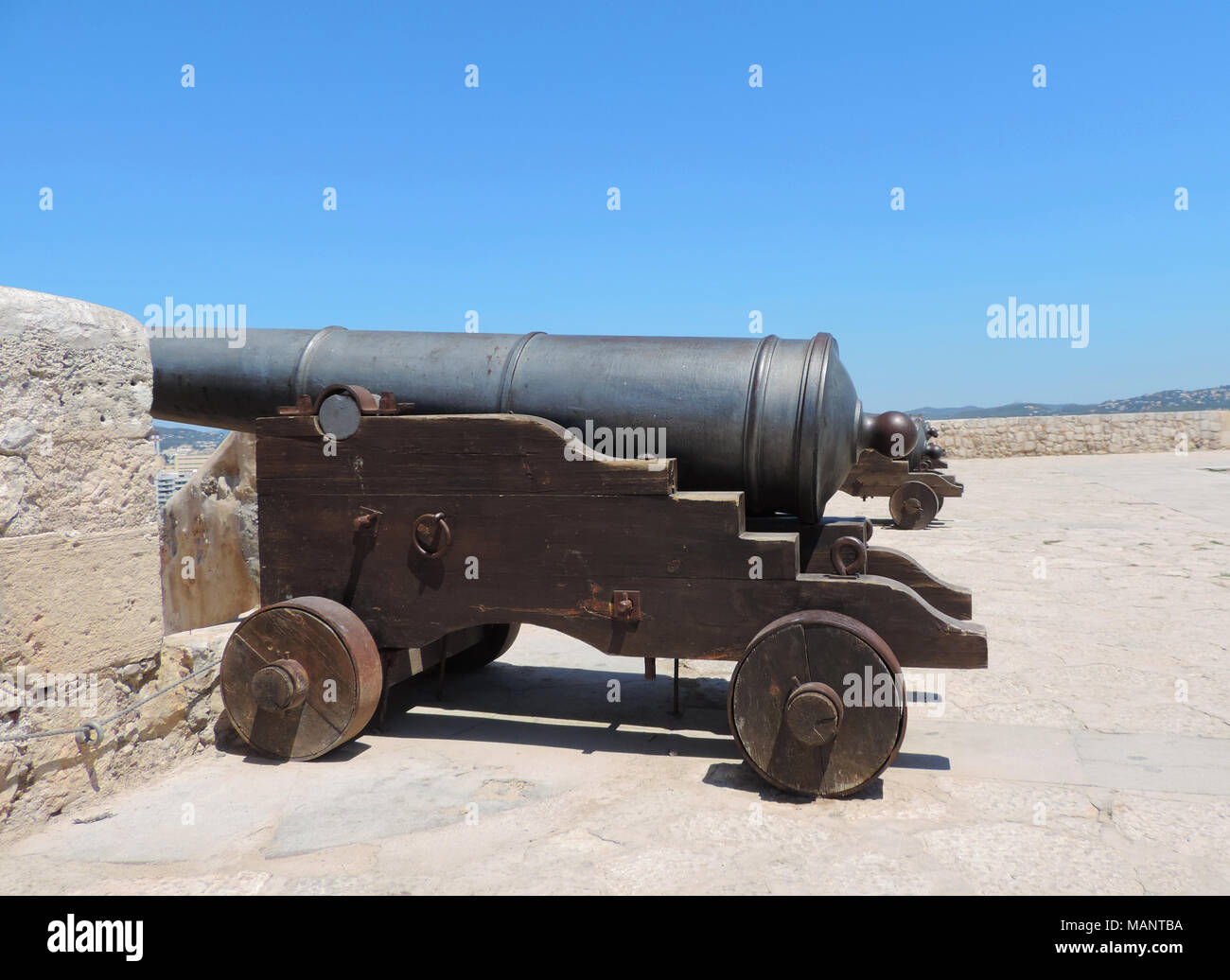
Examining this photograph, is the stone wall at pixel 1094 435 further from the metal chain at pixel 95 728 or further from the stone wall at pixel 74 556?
the stone wall at pixel 74 556

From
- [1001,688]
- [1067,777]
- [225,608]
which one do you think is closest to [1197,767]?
[1067,777]

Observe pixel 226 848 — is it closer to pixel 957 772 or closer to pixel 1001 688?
pixel 957 772

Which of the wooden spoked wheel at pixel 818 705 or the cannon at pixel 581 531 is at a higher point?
the cannon at pixel 581 531

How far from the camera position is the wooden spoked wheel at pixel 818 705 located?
9.82 feet

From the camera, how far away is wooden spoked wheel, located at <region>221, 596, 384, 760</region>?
343cm

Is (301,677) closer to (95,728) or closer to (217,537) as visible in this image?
(95,728)

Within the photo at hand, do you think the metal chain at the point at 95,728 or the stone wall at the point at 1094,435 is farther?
the stone wall at the point at 1094,435

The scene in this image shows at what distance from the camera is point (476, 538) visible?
3.50 meters

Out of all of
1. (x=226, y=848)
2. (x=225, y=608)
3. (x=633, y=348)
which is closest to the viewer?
(x=226, y=848)

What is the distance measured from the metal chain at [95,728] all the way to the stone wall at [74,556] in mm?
12

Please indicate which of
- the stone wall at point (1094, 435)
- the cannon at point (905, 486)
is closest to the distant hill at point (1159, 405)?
the stone wall at point (1094, 435)

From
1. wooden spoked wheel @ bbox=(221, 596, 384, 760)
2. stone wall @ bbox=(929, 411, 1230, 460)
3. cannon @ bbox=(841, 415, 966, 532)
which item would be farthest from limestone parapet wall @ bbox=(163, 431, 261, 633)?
stone wall @ bbox=(929, 411, 1230, 460)

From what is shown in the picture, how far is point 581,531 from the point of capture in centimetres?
341
